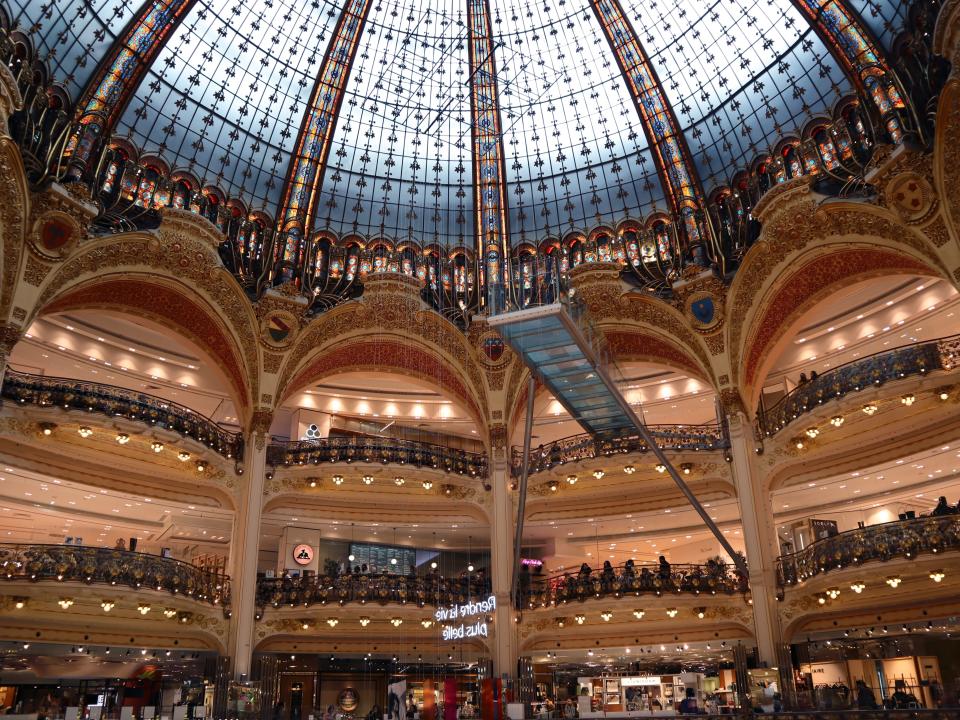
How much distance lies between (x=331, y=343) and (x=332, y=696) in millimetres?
13787

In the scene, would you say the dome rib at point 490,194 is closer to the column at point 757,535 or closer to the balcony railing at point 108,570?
the column at point 757,535

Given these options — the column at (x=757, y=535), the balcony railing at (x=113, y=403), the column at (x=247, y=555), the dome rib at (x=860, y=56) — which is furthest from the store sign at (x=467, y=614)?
the dome rib at (x=860, y=56)

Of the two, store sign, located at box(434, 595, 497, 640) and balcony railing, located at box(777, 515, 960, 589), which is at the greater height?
balcony railing, located at box(777, 515, 960, 589)

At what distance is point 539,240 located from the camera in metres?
31.4

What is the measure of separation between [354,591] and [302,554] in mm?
6103

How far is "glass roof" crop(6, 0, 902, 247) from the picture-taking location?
25703 mm

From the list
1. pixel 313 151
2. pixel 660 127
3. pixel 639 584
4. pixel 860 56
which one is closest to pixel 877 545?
pixel 639 584

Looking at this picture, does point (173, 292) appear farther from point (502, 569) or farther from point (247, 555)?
point (502, 569)

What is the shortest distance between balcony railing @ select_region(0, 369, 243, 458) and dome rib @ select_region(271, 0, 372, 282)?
19.5 feet

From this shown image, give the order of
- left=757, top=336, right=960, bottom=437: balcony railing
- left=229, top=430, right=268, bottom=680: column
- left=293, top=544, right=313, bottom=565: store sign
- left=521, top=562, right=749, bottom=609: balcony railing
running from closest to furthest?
left=757, top=336, right=960, bottom=437: balcony railing → left=229, top=430, right=268, bottom=680: column → left=521, top=562, right=749, bottom=609: balcony railing → left=293, top=544, right=313, bottom=565: store sign

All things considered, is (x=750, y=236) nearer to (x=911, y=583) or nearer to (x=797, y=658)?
(x=911, y=583)

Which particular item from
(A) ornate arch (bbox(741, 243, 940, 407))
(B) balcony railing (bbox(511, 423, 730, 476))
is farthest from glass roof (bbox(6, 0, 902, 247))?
(B) balcony railing (bbox(511, 423, 730, 476))

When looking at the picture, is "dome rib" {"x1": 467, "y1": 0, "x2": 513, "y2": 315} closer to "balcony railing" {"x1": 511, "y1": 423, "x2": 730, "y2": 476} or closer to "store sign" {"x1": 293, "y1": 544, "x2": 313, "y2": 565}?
"balcony railing" {"x1": 511, "y1": 423, "x2": 730, "y2": 476}

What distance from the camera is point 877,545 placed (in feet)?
70.9
